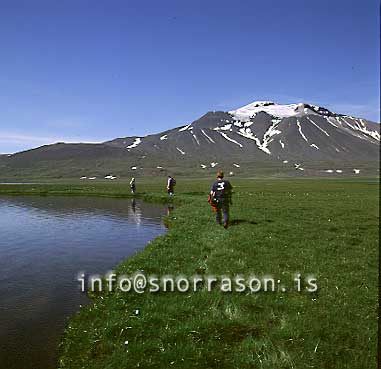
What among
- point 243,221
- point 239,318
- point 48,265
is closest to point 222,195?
point 243,221

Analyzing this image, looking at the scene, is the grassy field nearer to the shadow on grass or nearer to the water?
the water

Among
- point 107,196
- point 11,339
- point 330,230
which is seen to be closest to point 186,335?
point 11,339

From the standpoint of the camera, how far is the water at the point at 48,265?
→ 9445 millimetres

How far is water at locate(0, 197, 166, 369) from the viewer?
31.0ft

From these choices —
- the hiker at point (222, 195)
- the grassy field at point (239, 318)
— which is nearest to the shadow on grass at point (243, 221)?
the hiker at point (222, 195)

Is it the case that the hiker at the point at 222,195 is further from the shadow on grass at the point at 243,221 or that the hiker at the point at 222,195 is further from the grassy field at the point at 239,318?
the grassy field at the point at 239,318

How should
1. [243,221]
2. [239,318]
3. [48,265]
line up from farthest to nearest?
1. [243,221]
2. [48,265]
3. [239,318]

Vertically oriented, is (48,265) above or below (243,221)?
below

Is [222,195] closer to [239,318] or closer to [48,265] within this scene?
[48,265]

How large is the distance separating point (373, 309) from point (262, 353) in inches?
161

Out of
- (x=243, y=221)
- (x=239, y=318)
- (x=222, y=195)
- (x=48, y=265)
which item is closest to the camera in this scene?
(x=239, y=318)

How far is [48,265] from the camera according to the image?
16.8 metres

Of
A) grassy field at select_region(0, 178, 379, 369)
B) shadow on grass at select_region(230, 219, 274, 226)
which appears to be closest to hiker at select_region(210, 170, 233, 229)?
shadow on grass at select_region(230, 219, 274, 226)

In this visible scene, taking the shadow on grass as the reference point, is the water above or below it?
below
